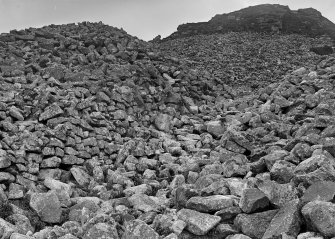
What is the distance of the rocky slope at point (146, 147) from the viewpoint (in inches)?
369

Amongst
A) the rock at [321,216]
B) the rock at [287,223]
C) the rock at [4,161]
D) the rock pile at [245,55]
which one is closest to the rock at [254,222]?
the rock at [287,223]

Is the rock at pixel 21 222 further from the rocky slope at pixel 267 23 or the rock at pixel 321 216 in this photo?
the rocky slope at pixel 267 23

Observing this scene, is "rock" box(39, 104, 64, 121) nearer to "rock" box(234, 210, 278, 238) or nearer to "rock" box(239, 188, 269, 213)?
"rock" box(239, 188, 269, 213)

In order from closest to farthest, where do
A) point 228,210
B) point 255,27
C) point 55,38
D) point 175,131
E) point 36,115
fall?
point 228,210
point 36,115
point 175,131
point 55,38
point 255,27

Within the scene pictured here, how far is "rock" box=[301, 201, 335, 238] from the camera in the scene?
24.8ft

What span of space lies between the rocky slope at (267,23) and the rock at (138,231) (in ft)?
157

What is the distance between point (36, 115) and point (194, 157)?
6930mm

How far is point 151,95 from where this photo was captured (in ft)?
76.8

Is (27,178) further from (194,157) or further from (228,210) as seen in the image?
(228,210)

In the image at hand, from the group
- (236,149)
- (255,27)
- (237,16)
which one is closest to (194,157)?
(236,149)

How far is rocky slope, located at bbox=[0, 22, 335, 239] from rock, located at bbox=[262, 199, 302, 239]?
0.03 meters

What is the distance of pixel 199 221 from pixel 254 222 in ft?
4.01

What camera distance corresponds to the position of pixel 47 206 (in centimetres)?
1149

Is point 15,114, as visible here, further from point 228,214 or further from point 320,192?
point 320,192
